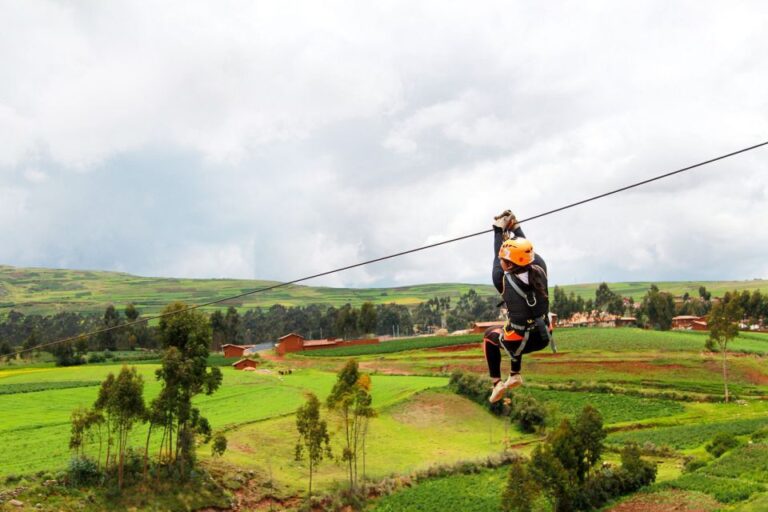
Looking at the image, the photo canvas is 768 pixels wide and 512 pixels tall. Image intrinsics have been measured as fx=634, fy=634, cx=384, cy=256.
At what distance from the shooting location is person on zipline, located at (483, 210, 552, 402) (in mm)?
7777

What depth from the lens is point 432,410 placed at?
222 ft

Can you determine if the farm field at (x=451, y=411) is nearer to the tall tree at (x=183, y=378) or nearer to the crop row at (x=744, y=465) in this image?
the crop row at (x=744, y=465)

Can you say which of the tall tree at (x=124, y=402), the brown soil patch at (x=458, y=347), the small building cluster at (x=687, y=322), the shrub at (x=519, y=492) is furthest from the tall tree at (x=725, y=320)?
the small building cluster at (x=687, y=322)

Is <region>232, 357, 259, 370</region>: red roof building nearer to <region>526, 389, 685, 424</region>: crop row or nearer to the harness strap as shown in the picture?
<region>526, 389, 685, 424</region>: crop row

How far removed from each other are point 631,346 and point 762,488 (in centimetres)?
6718

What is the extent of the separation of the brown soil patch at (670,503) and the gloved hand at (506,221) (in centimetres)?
3386

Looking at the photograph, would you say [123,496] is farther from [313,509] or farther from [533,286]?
[533,286]

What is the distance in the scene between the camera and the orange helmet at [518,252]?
7.63m

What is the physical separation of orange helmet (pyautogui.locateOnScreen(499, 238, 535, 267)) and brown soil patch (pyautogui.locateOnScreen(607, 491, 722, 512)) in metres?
34.2

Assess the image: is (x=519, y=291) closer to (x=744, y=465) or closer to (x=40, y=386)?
(x=744, y=465)

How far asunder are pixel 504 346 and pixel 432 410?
6143cm

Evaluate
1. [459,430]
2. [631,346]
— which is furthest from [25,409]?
[631,346]

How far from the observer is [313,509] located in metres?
41.3

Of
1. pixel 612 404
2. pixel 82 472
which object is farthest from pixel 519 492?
pixel 612 404
